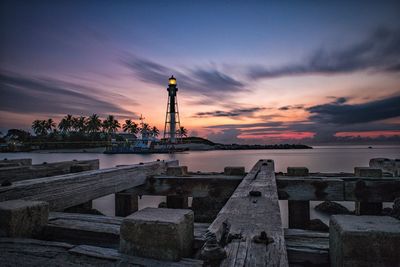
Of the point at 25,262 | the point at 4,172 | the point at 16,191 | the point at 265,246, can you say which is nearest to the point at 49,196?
the point at 16,191

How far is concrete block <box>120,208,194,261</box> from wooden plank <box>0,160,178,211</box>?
178cm

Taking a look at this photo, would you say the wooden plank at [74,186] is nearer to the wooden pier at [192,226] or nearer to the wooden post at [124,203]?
the wooden pier at [192,226]

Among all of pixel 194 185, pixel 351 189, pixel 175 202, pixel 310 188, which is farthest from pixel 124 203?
pixel 351 189

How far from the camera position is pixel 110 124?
11881cm

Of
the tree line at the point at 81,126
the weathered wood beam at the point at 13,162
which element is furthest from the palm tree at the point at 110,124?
the weathered wood beam at the point at 13,162

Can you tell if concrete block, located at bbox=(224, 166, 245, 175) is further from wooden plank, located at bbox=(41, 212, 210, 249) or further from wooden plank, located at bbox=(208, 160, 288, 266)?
wooden plank, located at bbox=(41, 212, 210, 249)

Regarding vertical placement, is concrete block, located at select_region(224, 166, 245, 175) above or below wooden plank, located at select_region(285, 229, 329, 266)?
above

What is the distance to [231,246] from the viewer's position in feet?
4.93

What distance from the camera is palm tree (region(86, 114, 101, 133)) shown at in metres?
115

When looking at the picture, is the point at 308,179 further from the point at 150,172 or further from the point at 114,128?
the point at 114,128

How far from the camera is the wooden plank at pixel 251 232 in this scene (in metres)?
1.38

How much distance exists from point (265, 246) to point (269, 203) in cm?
91

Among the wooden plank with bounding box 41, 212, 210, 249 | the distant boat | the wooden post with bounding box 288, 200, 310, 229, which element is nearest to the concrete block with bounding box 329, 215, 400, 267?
the wooden plank with bounding box 41, 212, 210, 249

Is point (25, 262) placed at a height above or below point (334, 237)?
below
